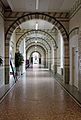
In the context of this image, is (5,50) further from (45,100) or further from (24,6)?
(45,100)

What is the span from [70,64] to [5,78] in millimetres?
3534

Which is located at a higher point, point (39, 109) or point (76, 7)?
point (76, 7)

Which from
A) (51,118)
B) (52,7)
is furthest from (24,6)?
(51,118)

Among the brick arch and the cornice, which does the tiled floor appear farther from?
the brick arch

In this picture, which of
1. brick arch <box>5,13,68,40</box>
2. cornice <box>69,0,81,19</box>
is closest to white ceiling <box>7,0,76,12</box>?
cornice <box>69,0,81,19</box>

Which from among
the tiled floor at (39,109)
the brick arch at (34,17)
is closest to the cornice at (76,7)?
the brick arch at (34,17)

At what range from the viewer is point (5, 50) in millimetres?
14320

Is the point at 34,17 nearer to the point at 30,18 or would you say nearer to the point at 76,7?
the point at 30,18

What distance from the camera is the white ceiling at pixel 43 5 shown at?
1178 cm

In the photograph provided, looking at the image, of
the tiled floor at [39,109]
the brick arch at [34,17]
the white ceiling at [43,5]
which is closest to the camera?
the tiled floor at [39,109]

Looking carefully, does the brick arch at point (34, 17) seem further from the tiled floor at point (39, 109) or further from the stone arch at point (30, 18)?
the tiled floor at point (39, 109)

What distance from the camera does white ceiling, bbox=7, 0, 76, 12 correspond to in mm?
11781

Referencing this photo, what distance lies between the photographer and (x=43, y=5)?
12.6 metres

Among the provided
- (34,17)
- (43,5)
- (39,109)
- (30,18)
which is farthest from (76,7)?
(39,109)
